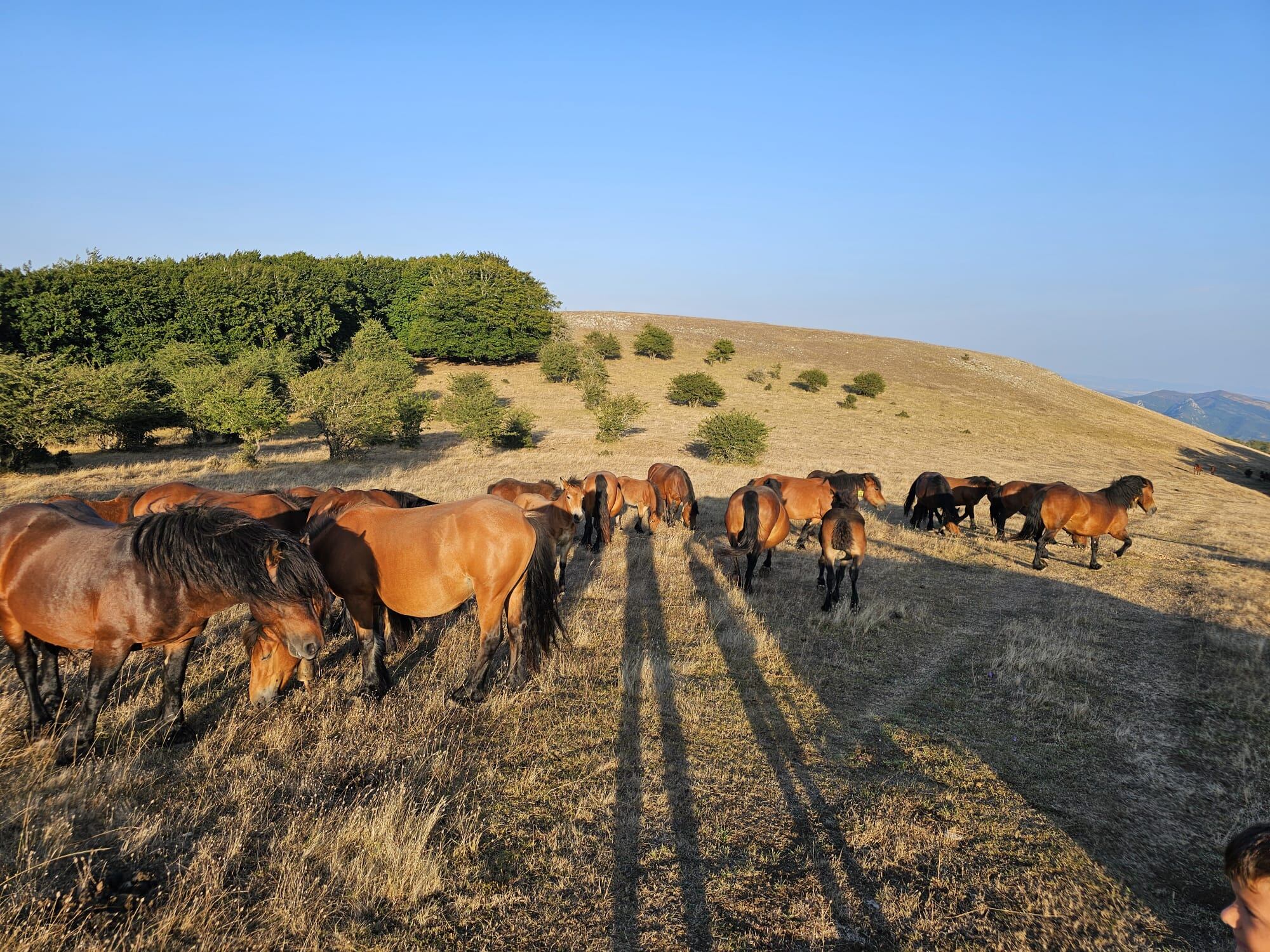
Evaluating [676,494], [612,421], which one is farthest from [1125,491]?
[612,421]

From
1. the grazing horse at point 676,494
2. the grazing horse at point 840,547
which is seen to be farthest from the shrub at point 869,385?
the grazing horse at point 840,547

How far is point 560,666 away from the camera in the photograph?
260 inches

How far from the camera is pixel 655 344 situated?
58719mm

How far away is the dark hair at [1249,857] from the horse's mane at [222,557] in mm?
4918

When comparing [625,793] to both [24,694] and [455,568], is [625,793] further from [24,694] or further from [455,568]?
[24,694]

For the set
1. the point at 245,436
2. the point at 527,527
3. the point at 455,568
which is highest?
the point at 527,527

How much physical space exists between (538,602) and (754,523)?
14.6ft

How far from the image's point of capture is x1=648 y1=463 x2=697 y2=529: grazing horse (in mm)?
14914

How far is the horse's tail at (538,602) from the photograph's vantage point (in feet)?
19.8

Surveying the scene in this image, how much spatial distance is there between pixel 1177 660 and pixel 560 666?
784 cm

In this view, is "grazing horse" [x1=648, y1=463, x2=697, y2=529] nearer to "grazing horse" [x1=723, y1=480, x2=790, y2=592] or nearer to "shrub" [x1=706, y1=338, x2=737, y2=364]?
"grazing horse" [x1=723, y1=480, x2=790, y2=592]

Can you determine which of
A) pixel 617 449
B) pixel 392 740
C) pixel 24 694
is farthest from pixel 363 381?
pixel 392 740

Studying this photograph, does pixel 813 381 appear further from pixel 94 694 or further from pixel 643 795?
pixel 94 694

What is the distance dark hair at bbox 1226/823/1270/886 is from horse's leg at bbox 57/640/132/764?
5.92m
